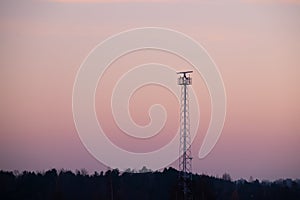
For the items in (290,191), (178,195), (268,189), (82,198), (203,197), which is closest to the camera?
(178,195)

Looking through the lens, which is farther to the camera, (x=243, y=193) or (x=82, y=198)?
(x=243, y=193)

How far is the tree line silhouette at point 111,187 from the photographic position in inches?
1945

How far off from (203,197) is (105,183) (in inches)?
423

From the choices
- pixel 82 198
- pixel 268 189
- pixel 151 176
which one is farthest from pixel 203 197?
pixel 268 189

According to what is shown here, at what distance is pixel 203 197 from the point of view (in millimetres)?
42406

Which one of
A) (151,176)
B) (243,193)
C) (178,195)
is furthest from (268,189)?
(178,195)

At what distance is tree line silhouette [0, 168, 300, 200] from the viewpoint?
162 feet

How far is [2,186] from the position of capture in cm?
5169

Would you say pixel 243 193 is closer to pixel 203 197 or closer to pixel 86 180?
pixel 86 180

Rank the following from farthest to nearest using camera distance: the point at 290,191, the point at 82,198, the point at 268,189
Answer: the point at 268,189 < the point at 290,191 < the point at 82,198

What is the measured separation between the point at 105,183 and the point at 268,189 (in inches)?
464

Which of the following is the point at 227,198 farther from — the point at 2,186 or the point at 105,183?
the point at 2,186

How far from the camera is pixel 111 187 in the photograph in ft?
165

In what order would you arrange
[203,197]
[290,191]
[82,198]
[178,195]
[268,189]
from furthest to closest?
[268,189], [290,191], [82,198], [203,197], [178,195]
